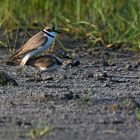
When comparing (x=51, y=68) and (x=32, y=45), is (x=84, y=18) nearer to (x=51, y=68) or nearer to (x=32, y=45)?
(x=32, y=45)

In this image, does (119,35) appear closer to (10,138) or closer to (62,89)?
(62,89)

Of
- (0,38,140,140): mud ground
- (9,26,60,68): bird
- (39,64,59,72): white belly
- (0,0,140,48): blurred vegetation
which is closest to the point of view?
(0,38,140,140): mud ground

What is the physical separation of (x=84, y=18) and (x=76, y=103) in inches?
216

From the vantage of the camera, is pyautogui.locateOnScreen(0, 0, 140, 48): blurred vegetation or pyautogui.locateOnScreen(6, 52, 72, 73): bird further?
pyautogui.locateOnScreen(0, 0, 140, 48): blurred vegetation

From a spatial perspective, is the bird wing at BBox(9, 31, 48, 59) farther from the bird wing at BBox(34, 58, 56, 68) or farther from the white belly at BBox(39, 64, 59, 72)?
the white belly at BBox(39, 64, 59, 72)

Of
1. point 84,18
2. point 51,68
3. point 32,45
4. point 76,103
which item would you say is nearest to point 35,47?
point 32,45

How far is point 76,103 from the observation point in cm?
810

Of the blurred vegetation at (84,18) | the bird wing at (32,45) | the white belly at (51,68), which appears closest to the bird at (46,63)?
the white belly at (51,68)

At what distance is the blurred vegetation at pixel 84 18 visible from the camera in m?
12.5

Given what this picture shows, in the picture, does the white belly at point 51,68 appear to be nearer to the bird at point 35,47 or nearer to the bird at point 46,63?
the bird at point 46,63

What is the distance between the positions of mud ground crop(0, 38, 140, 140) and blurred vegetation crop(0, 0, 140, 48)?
38.5 inches

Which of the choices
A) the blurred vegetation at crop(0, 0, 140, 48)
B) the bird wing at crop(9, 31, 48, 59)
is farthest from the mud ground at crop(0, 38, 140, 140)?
the blurred vegetation at crop(0, 0, 140, 48)

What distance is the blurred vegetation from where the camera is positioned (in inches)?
491

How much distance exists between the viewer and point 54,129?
23.0 ft
